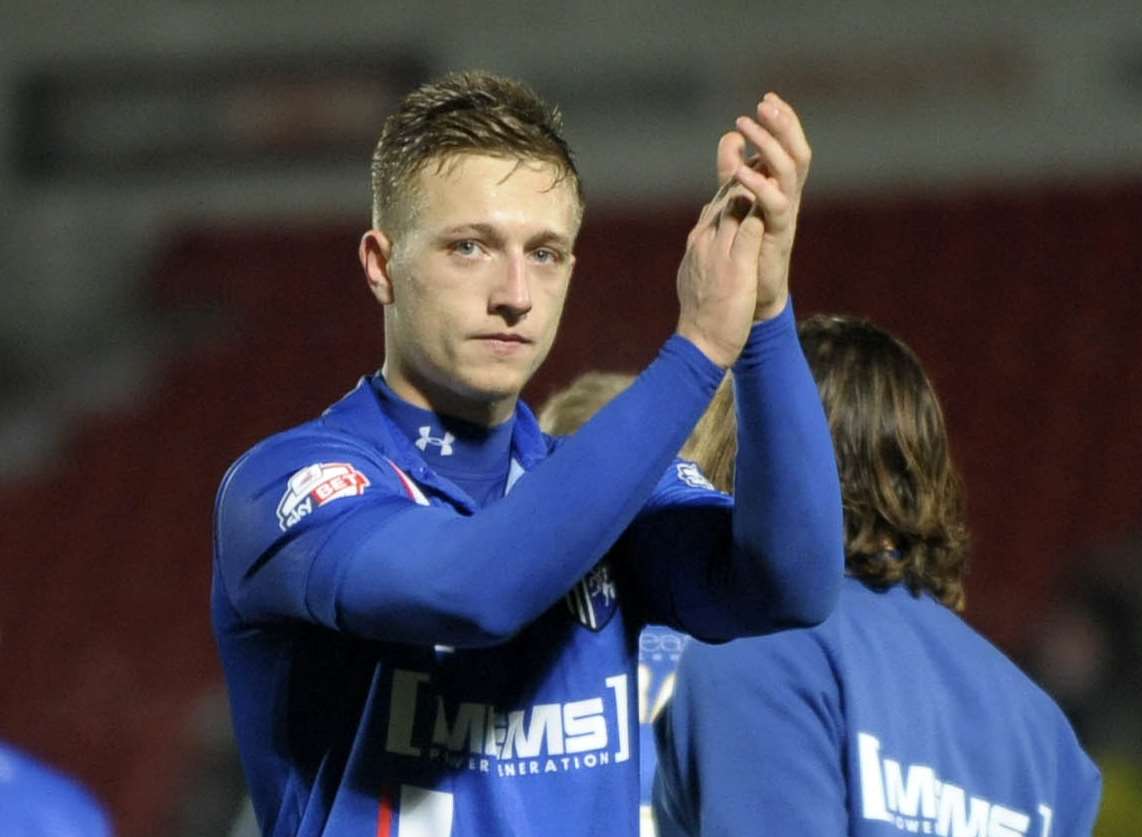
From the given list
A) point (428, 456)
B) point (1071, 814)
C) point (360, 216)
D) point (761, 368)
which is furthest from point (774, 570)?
point (360, 216)

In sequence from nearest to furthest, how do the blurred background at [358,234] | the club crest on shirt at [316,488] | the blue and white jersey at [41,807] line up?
the blue and white jersey at [41,807]
the club crest on shirt at [316,488]
the blurred background at [358,234]

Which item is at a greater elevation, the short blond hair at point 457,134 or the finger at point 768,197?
the short blond hair at point 457,134

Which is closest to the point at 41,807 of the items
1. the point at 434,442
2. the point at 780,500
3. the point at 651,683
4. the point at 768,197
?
the point at 434,442

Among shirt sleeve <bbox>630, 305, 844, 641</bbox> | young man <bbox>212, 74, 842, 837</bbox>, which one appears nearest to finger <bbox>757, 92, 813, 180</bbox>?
young man <bbox>212, 74, 842, 837</bbox>

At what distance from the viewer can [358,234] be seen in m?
9.52

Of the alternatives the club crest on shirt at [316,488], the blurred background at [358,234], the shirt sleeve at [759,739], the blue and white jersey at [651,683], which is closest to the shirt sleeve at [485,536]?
the club crest on shirt at [316,488]

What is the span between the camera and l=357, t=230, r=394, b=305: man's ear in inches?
71.3

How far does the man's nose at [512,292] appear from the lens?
1.70m

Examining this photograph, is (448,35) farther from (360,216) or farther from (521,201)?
(521,201)

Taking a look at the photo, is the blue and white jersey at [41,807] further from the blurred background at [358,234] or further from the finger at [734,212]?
the blurred background at [358,234]

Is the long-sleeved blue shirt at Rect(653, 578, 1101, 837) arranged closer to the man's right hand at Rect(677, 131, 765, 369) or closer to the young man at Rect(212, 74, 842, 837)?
the young man at Rect(212, 74, 842, 837)

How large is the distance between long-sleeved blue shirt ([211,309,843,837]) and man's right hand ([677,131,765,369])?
21 millimetres

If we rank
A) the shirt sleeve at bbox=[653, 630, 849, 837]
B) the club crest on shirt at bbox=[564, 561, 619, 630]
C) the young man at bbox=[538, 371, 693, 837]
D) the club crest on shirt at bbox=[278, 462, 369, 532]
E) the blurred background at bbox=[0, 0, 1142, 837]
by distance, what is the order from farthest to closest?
the blurred background at bbox=[0, 0, 1142, 837]
the young man at bbox=[538, 371, 693, 837]
the shirt sleeve at bbox=[653, 630, 849, 837]
the club crest on shirt at bbox=[564, 561, 619, 630]
the club crest on shirt at bbox=[278, 462, 369, 532]

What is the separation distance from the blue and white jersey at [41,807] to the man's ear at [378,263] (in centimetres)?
51
